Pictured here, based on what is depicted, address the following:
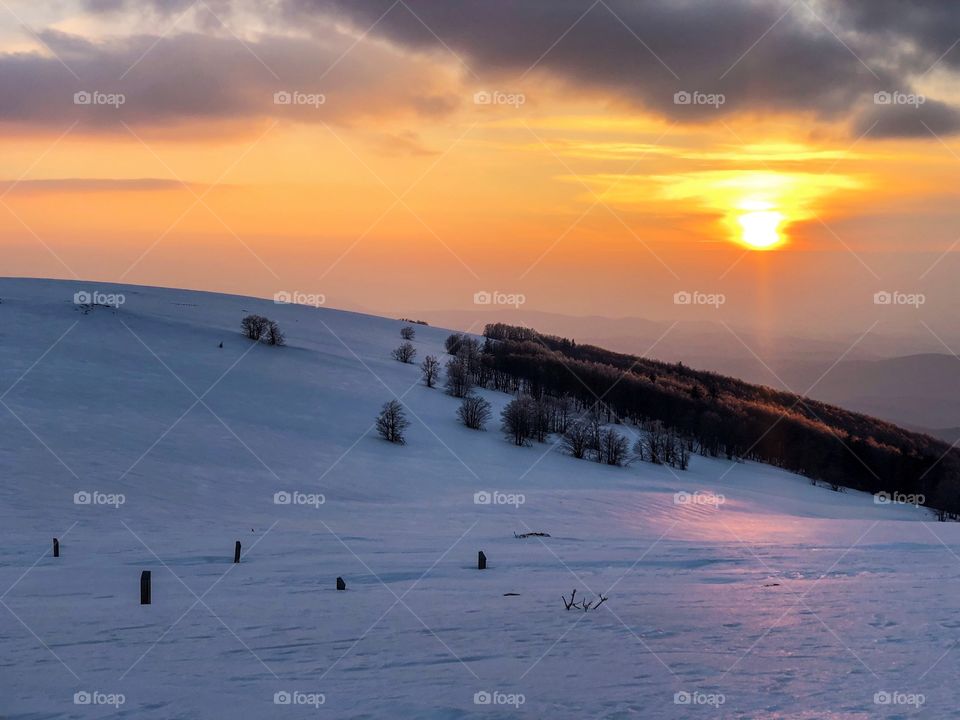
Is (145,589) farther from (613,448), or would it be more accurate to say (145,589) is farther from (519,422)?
(613,448)

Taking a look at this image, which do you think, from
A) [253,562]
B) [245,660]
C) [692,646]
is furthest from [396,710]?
[253,562]

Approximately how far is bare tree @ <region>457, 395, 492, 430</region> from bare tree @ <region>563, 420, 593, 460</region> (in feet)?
20.0

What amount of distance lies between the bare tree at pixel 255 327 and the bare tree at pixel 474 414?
22.0 m

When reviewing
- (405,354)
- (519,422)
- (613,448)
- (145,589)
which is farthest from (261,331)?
(145,589)

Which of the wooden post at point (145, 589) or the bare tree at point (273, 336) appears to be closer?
the wooden post at point (145, 589)

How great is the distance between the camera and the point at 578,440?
57594 mm

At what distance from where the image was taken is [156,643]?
1314cm

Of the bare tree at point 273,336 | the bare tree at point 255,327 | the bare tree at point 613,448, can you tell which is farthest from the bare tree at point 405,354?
the bare tree at point 613,448

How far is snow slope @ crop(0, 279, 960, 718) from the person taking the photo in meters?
10.6

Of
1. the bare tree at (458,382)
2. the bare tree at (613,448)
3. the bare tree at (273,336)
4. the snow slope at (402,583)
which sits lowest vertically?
the snow slope at (402,583)

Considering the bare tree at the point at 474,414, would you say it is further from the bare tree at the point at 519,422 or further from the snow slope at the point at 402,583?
the snow slope at the point at 402,583

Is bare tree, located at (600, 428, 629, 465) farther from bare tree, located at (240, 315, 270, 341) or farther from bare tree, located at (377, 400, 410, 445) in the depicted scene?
bare tree, located at (240, 315, 270, 341)

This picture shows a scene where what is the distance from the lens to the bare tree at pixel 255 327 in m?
72.4

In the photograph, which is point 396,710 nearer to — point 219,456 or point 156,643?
point 156,643
